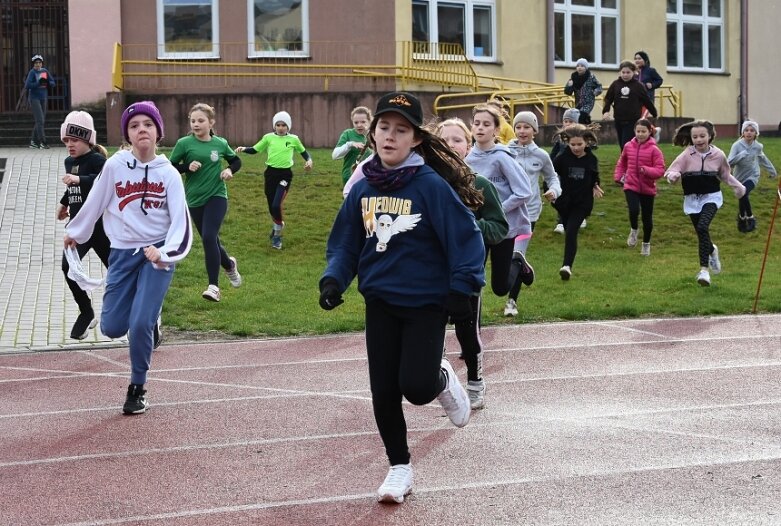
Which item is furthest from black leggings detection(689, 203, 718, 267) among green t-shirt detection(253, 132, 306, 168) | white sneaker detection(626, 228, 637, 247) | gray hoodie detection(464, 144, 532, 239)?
green t-shirt detection(253, 132, 306, 168)

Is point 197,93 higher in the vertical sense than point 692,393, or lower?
higher

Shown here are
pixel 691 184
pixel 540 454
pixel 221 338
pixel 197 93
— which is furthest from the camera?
pixel 197 93

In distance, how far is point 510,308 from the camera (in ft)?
42.6

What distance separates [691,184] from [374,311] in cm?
936

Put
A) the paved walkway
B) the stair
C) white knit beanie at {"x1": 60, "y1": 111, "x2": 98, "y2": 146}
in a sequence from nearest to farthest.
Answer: white knit beanie at {"x1": 60, "y1": 111, "x2": 98, "y2": 146}
the paved walkway
the stair

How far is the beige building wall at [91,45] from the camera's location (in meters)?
28.3

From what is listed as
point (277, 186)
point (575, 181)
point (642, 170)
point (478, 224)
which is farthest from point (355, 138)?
point (478, 224)

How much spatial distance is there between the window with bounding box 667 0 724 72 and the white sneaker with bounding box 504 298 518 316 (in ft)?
77.8

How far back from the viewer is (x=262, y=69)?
28.8 metres

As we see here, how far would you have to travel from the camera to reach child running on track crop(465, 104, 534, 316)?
9.44 metres

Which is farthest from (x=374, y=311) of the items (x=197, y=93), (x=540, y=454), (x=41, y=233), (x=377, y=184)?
(x=197, y=93)

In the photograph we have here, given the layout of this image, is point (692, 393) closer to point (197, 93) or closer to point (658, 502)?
point (658, 502)

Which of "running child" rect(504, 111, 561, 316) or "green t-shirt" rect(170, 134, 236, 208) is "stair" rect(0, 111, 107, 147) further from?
"running child" rect(504, 111, 561, 316)

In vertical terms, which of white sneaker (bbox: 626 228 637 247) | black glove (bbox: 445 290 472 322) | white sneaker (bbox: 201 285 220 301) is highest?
black glove (bbox: 445 290 472 322)
